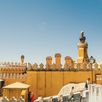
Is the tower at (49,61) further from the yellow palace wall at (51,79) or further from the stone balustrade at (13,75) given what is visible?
the stone balustrade at (13,75)

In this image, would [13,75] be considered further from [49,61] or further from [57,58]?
[57,58]

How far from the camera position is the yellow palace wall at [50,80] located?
1065 inches

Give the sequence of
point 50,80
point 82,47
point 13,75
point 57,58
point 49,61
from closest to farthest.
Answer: point 50,80 → point 49,61 → point 57,58 → point 13,75 → point 82,47

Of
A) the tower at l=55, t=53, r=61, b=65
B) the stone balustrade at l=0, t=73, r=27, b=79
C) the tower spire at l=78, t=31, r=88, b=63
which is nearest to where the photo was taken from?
the tower at l=55, t=53, r=61, b=65

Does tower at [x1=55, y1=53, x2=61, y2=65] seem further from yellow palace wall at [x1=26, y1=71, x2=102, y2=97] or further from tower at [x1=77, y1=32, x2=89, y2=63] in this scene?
tower at [x1=77, y1=32, x2=89, y2=63]

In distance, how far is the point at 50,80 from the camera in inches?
1069

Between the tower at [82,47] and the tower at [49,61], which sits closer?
the tower at [49,61]

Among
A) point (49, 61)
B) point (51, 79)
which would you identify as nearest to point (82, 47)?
point (49, 61)

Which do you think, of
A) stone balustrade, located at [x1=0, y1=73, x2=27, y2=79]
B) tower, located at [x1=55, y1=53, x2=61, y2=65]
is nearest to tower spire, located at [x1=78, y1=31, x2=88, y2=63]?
tower, located at [x1=55, y1=53, x2=61, y2=65]

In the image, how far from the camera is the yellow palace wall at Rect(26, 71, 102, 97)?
2706 centimetres

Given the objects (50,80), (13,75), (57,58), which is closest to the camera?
(50,80)

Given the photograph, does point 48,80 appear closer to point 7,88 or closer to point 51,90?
point 51,90

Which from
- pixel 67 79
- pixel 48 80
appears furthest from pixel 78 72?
pixel 48 80

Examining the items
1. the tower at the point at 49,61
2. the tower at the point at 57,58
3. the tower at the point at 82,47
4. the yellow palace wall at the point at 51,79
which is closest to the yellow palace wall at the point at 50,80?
the yellow palace wall at the point at 51,79
